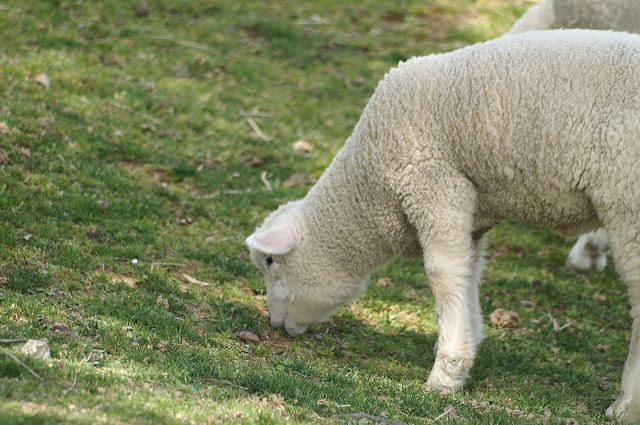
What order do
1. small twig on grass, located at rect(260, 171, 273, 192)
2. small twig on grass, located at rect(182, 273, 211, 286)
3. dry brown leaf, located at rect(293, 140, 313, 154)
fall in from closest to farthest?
small twig on grass, located at rect(182, 273, 211, 286), small twig on grass, located at rect(260, 171, 273, 192), dry brown leaf, located at rect(293, 140, 313, 154)

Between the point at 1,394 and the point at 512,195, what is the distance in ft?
11.0

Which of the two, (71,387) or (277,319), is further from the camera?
(277,319)

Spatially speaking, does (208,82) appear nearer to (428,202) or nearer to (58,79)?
(58,79)

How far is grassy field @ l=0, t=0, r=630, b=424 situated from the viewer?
13.9ft

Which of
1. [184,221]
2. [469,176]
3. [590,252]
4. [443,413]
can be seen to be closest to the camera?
[443,413]

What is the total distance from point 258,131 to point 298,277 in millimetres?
3769

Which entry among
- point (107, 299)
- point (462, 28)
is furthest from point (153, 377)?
point (462, 28)

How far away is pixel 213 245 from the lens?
6922mm

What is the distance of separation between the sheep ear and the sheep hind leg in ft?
7.49

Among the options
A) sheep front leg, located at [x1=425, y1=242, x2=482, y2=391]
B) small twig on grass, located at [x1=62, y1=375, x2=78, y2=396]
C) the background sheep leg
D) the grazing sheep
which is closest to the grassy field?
small twig on grass, located at [x1=62, y1=375, x2=78, y2=396]

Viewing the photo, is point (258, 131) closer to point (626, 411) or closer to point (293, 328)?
point (293, 328)

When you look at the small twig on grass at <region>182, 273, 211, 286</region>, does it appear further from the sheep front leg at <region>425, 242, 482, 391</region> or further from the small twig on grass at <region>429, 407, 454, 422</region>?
the small twig on grass at <region>429, 407, 454, 422</region>

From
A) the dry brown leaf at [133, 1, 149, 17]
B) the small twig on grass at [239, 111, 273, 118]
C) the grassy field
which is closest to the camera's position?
the grassy field

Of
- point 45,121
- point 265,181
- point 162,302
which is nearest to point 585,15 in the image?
point 265,181
